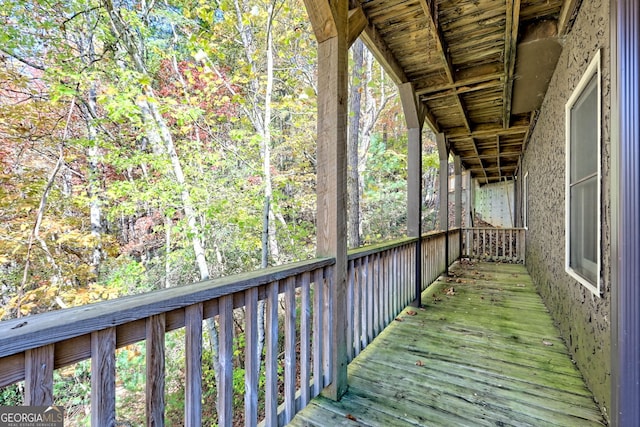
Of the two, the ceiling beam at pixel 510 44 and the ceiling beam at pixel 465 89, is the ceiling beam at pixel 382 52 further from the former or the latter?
the ceiling beam at pixel 510 44

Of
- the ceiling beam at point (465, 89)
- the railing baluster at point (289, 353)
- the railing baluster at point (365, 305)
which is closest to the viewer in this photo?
the railing baluster at point (289, 353)

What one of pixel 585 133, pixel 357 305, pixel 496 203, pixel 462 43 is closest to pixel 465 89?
pixel 462 43

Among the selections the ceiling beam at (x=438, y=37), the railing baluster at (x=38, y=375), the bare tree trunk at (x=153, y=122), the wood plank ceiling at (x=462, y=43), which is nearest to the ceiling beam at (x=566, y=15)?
the wood plank ceiling at (x=462, y=43)

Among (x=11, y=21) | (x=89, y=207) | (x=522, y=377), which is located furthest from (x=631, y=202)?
(x=89, y=207)

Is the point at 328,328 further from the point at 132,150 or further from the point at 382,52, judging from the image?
the point at 132,150

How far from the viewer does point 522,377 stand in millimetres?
2102

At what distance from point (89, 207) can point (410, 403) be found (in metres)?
7.43

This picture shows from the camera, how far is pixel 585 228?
2.15m

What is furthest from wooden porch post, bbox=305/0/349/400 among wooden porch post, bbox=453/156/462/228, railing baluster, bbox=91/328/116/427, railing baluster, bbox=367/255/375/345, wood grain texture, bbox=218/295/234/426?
wooden porch post, bbox=453/156/462/228

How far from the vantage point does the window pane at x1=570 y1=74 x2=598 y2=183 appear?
1.96m

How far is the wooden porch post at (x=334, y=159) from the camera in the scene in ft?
6.07

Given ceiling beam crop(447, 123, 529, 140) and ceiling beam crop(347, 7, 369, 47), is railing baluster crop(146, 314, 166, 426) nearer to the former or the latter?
ceiling beam crop(347, 7, 369, 47)

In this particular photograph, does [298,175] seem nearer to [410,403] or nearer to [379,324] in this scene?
[379,324]

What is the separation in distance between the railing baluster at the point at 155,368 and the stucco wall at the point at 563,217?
2301 millimetres
